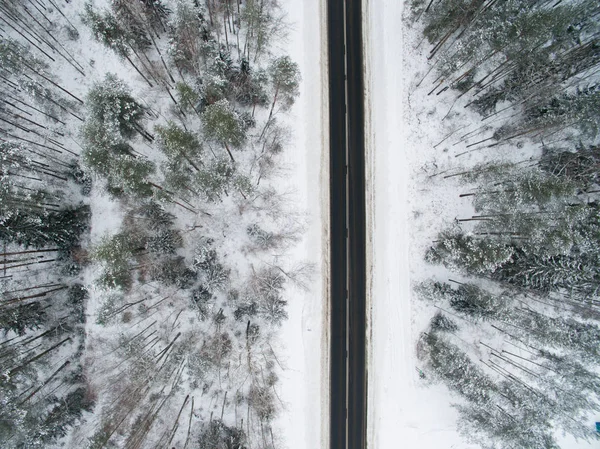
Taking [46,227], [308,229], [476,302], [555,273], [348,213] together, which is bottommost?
[476,302]

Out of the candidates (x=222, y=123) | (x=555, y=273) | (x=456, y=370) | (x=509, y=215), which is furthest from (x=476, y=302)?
(x=222, y=123)

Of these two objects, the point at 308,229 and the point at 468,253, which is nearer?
the point at 468,253

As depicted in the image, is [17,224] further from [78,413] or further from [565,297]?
[565,297]

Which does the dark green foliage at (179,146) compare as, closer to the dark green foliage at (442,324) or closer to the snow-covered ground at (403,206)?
the snow-covered ground at (403,206)

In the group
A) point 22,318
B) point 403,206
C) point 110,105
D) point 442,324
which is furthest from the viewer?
point 403,206

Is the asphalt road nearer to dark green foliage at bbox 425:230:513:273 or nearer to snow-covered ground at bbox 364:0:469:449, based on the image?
snow-covered ground at bbox 364:0:469:449

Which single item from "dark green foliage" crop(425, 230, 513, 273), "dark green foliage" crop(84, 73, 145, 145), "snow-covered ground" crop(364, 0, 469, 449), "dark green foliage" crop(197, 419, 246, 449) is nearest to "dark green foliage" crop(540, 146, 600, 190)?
"dark green foliage" crop(425, 230, 513, 273)

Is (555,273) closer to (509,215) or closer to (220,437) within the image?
(509,215)

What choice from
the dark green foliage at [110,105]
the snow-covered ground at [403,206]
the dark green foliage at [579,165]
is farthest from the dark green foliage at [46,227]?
the dark green foliage at [579,165]

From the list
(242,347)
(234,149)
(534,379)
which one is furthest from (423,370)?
(234,149)

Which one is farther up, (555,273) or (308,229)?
(308,229)
